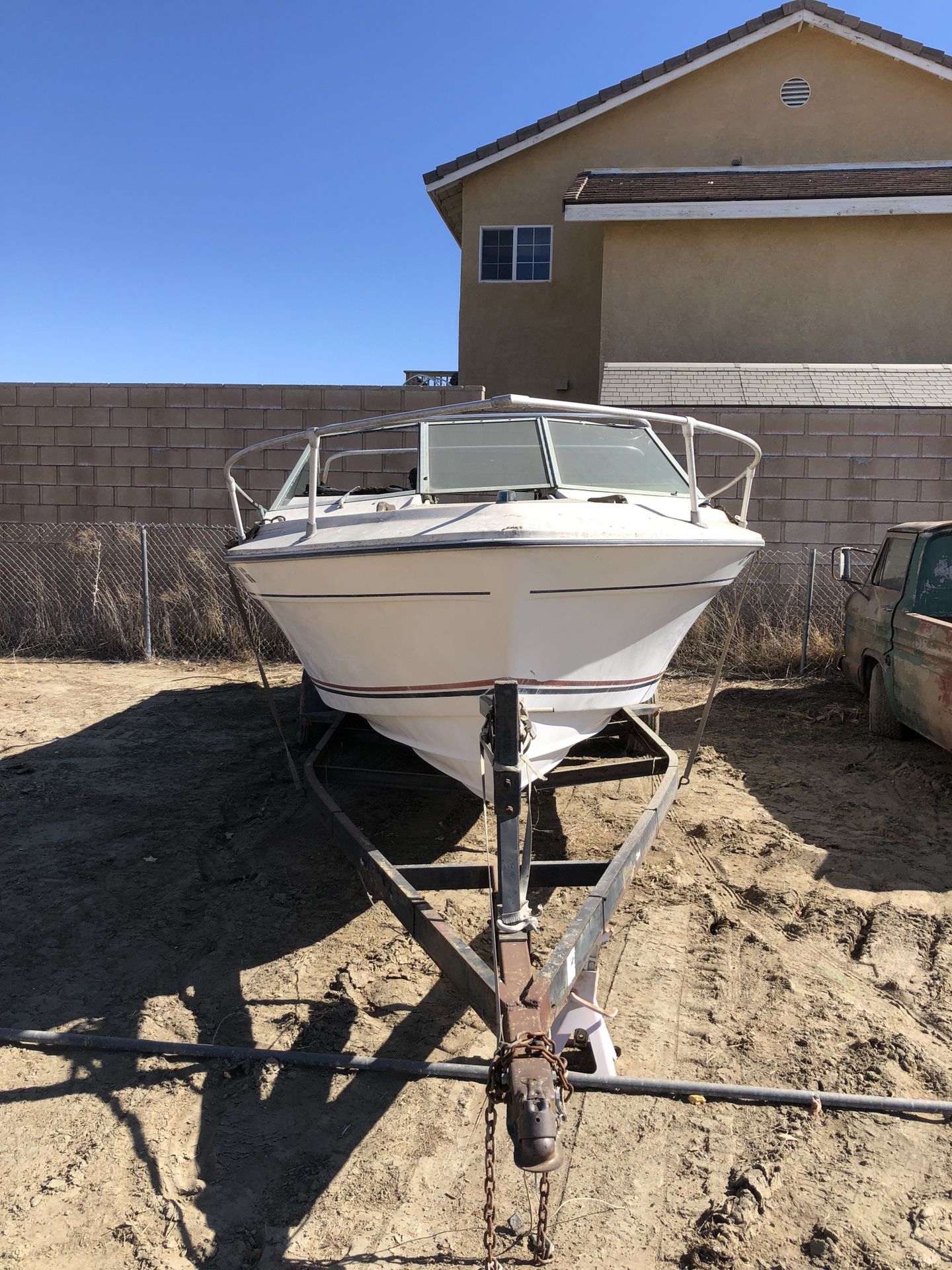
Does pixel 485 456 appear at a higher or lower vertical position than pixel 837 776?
higher

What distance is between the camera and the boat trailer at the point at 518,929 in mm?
2162

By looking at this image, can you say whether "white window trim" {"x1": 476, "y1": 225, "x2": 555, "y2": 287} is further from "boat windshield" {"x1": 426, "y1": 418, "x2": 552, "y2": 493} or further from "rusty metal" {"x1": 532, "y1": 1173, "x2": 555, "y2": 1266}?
"rusty metal" {"x1": 532, "y1": 1173, "x2": 555, "y2": 1266}

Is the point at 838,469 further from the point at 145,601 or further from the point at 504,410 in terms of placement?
the point at 145,601

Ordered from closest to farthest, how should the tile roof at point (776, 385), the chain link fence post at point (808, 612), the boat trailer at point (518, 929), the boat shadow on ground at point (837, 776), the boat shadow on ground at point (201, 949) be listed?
the boat trailer at point (518, 929) < the boat shadow on ground at point (201, 949) < the boat shadow on ground at point (837, 776) < the chain link fence post at point (808, 612) < the tile roof at point (776, 385)

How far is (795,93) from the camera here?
46.3ft

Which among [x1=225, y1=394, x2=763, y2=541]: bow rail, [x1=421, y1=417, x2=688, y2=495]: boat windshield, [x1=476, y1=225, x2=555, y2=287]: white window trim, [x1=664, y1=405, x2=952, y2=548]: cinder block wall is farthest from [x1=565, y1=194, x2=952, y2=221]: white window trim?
[x1=225, y1=394, x2=763, y2=541]: bow rail

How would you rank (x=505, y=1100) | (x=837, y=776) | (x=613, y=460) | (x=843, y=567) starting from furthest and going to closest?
(x=843, y=567), (x=837, y=776), (x=613, y=460), (x=505, y=1100)

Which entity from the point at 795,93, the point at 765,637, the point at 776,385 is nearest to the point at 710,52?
the point at 795,93

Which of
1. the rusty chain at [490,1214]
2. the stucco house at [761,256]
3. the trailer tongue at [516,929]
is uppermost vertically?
the stucco house at [761,256]

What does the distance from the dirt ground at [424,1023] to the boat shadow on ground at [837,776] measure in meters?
0.03

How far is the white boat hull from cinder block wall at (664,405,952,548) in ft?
18.3

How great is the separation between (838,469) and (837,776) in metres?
4.57

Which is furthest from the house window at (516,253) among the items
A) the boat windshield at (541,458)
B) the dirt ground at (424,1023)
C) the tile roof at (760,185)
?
the dirt ground at (424,1023)

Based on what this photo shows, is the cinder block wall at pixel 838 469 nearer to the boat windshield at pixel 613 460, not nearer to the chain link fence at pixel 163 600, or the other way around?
the chain link fence at pixel 163 600
